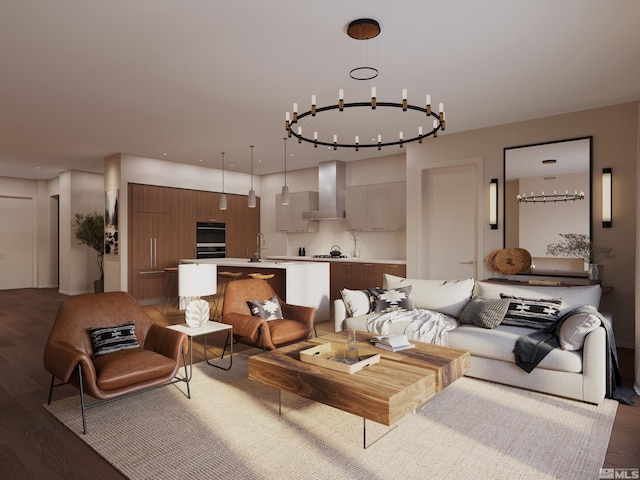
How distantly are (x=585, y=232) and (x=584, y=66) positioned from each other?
7.32 feet

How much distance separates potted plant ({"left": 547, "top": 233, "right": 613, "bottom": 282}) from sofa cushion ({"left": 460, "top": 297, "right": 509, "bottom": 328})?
71.8 inches

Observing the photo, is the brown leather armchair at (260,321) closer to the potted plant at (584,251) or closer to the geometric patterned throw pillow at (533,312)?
the geometric patterned throw pillow at (533,312)

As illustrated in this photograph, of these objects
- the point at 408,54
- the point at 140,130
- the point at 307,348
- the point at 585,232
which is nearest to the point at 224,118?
the point at 140,130

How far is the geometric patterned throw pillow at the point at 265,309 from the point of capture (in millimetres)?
4523

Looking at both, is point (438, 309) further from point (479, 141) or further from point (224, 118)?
point (224, 118)

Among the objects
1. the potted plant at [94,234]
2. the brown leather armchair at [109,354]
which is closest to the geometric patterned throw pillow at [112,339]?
the brown leather armchair at [109,354]

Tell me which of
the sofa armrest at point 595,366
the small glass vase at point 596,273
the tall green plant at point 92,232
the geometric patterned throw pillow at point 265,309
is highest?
the tall green plant at point 92,232

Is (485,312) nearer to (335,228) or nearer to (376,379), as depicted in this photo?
(376,379)

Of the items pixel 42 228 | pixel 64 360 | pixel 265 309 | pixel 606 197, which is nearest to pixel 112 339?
pixel 64 360

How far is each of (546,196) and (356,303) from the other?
313cm

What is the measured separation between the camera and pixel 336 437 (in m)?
2.70

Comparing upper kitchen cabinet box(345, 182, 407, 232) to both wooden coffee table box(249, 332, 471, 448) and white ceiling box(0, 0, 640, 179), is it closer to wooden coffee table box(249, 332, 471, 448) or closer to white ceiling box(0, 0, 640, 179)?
white ceiling box(0, 0, 640, 179)

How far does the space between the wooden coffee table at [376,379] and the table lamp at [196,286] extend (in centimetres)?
108

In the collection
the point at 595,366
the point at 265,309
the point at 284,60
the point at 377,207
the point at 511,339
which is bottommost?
the point at 595,366
